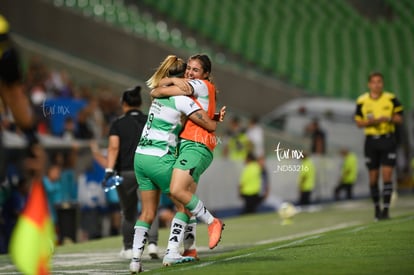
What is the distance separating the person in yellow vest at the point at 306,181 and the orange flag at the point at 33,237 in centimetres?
1827

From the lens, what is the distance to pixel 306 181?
85.3 ft

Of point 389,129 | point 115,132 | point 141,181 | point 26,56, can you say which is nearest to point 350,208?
→ point 389,129

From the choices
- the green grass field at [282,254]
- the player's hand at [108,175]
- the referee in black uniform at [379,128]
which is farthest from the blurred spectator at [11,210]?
the referee in black uniform at [379,128]

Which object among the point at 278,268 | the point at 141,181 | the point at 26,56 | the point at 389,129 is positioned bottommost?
the point at 278,268

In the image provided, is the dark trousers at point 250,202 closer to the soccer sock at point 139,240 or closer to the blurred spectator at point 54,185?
the blurred spectator at point 54,185

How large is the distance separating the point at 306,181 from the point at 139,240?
52.7 ft

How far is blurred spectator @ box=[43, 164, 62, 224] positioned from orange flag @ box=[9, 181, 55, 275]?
1074 cm

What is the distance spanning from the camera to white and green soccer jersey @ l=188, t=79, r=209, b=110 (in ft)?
33.8

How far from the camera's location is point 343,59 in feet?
124

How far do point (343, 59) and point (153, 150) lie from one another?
1116 inches

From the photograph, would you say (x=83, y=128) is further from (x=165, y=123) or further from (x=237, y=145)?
(x=165, y=123)

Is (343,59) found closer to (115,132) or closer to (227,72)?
(227,72)

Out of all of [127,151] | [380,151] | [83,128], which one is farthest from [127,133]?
[83,128]

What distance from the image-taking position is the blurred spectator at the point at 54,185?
59.9 feet
